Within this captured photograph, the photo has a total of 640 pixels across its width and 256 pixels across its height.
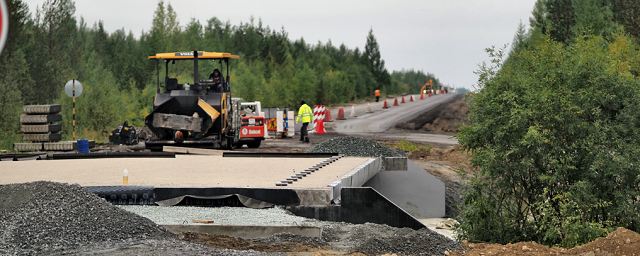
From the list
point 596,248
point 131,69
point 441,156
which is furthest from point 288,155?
point 131,69

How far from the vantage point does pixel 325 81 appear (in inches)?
2662

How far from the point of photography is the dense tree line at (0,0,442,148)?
31391 millimetres

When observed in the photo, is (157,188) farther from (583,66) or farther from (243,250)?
(583,66)

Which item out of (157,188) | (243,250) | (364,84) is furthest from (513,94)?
(364,84)

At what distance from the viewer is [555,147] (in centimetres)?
806

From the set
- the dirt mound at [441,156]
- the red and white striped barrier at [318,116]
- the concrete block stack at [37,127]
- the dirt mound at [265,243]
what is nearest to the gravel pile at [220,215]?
the dirt mound at [265,243]

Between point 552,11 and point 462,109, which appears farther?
point 552,11

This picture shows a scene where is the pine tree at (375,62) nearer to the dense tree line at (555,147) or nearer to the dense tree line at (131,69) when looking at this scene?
the dense tree line at (131,69)

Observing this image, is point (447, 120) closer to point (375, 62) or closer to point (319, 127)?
point (319, 127)

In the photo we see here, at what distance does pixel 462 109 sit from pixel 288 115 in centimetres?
2144

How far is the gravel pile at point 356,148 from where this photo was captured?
1555 centimetres

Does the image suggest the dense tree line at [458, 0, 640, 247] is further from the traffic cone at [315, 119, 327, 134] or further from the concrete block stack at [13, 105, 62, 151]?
the traffic cone at [315, 119, 327, 134]

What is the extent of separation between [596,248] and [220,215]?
181 inches

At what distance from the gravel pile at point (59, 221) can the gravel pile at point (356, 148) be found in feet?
28.4
